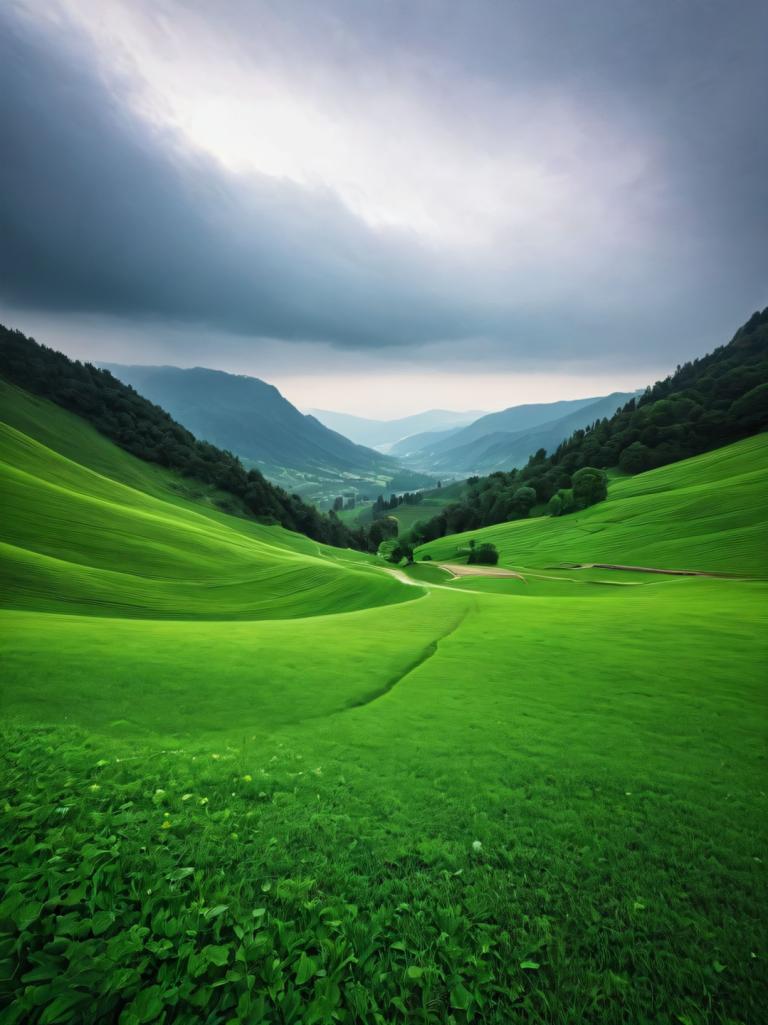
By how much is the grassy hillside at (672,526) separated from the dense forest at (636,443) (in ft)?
45.1

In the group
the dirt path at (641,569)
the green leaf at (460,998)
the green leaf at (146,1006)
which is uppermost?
the green leaf at (146,1006)

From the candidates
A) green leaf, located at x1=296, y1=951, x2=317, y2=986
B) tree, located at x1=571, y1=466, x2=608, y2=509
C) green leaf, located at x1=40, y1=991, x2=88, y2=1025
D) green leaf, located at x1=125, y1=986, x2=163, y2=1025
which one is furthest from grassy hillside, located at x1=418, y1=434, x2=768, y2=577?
green leaf, located at x1=40, y1=991, x2=88, y2=1025

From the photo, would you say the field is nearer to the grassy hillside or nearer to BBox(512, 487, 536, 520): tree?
the grassy hillside

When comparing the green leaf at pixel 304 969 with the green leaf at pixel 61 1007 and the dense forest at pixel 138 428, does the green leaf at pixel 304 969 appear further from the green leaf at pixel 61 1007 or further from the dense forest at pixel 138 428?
the dense forest at pixel 138 428

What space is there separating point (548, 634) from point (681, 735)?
9962 millimetres

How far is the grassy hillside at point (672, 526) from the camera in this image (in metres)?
53.0

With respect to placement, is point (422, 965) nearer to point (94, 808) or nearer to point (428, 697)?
point (94, 808)

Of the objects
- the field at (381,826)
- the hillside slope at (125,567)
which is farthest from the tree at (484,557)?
the field at (381,826)

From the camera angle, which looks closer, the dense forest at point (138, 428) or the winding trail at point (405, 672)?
the winding trail at point (405, 672)

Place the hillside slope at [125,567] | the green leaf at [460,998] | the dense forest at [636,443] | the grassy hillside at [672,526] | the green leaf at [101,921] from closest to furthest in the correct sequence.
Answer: the green leaf at [460,998]
the green leaf at [101,921]
the hillside slope at [125,567]
the grassy hillside at [672,526]
the dense forest at [636,443]

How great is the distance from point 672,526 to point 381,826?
243 ft

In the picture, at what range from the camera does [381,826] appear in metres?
7.16

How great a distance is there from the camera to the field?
14.3 feet

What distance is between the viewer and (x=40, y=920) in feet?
14.7
